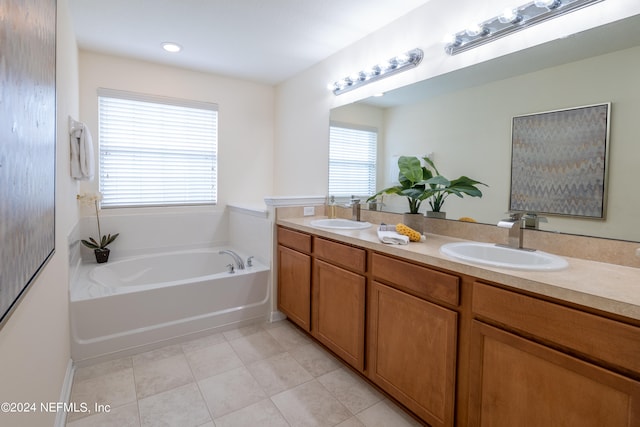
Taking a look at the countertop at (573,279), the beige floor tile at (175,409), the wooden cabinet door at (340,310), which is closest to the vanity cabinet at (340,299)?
the wooden cabinet door at (340,310)

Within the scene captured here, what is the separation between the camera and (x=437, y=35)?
79.9 inches

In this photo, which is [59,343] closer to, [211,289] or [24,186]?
[211,289]

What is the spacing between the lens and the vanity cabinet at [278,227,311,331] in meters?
2.42

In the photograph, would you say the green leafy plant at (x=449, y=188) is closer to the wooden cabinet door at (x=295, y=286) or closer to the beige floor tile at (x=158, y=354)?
the wooden cabinet door at (x=295, y=286)

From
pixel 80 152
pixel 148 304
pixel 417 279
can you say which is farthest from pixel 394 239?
pixel 80 152

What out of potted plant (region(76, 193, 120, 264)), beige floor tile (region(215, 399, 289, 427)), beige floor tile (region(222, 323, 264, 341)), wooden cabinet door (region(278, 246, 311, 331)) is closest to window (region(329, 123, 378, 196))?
wooden cabinet door (region(278, 246, 311, 331))

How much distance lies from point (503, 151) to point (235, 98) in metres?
2.88

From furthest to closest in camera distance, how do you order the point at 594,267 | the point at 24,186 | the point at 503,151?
the point at 503,151
the point at 594,267
the point at 24,186

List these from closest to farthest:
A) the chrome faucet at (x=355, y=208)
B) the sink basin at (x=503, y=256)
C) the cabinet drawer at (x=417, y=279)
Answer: the sink basin at (x=503, y=256) → the cabinet drawer at (x=417, y=279) → the chrome faucet at (x=355, y=208)

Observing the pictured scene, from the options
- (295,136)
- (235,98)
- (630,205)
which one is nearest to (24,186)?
(630,205)

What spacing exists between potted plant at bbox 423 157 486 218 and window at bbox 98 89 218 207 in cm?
243

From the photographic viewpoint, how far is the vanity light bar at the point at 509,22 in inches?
59.0

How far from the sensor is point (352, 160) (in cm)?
278

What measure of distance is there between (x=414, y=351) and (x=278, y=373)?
0.95 metres
